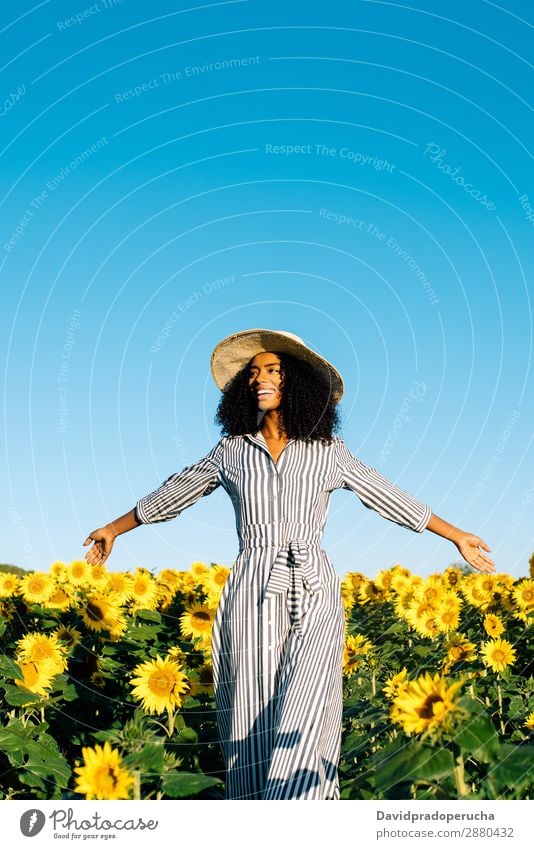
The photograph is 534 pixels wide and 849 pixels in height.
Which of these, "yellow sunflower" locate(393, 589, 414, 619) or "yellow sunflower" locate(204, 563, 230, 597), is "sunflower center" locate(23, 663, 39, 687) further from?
"yellow sunflower" locate(393, 589, 414, 619)

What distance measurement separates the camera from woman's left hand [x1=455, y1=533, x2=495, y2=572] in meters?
5.13

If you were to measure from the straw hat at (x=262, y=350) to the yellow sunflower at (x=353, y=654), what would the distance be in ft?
7.48

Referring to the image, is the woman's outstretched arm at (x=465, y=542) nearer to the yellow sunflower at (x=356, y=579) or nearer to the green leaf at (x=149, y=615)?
the green leaf at (x=149, y=615)

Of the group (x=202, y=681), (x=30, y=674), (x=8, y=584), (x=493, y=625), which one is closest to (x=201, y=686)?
(x=202, y=681)

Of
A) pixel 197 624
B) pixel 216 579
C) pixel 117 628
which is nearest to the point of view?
pixel 197 624

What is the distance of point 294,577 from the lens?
481cm

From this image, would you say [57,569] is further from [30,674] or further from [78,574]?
[30,674]

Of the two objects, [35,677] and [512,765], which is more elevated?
[35,677]

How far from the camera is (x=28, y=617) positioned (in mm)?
9219

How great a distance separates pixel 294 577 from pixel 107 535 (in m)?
1.31
